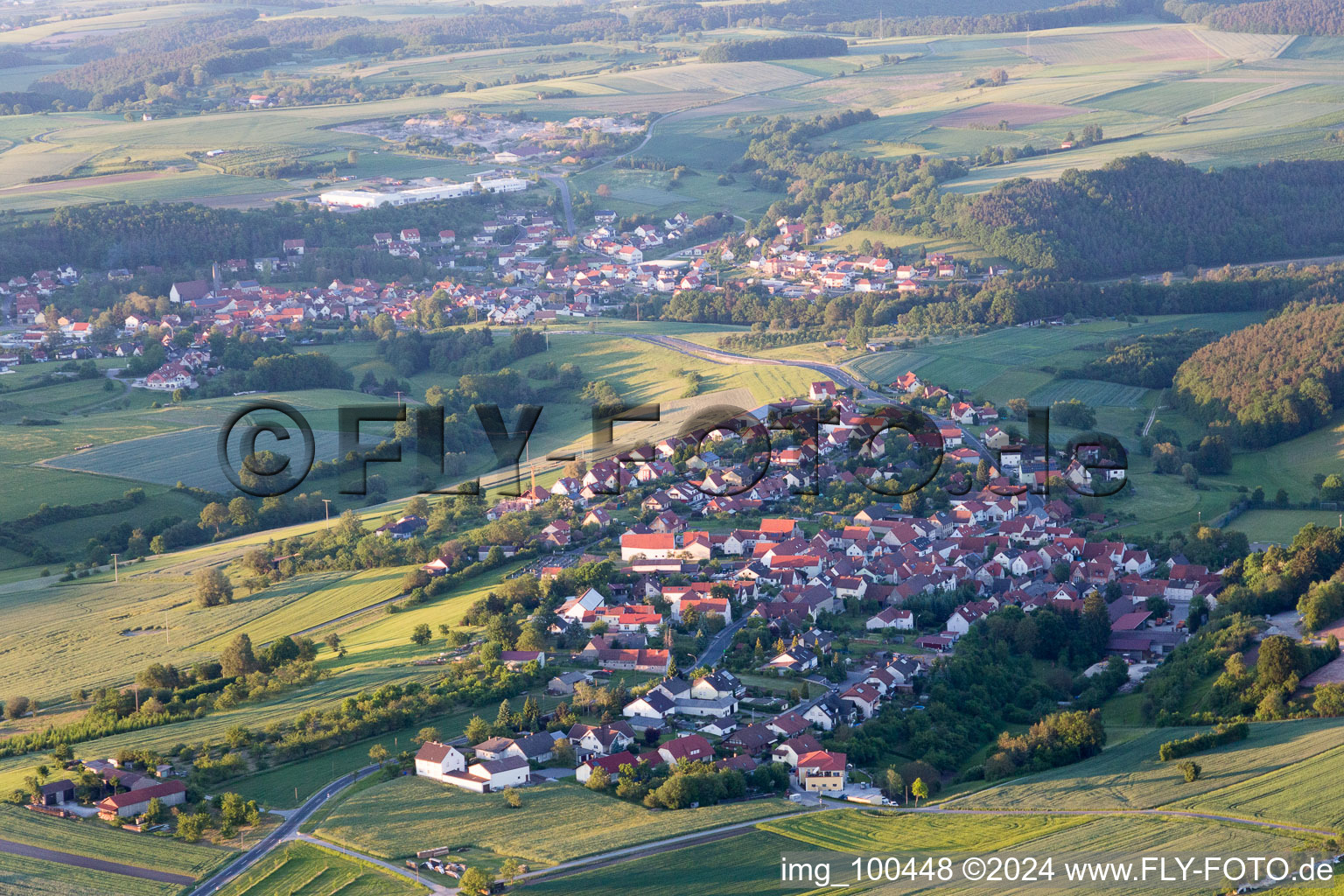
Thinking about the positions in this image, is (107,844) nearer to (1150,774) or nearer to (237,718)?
(237,718)

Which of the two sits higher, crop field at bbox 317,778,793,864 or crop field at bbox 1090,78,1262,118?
crop field at bbox 1090,78,1262,118

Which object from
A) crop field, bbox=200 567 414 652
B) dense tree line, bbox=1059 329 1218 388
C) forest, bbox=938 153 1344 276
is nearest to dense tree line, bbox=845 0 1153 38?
forest, bbox=938 153 1344 276

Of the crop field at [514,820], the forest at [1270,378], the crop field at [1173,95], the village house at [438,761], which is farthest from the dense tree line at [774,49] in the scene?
the crop field at [514,820]

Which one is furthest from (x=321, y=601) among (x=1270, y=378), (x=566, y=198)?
(x=566, y=198)

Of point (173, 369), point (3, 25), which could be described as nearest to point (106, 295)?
point (173, 369)

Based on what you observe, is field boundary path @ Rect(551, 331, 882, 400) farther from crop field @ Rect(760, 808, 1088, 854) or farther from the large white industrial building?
the large white industrial building

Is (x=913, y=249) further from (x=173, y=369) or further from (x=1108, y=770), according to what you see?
(x=1108, y=770)
